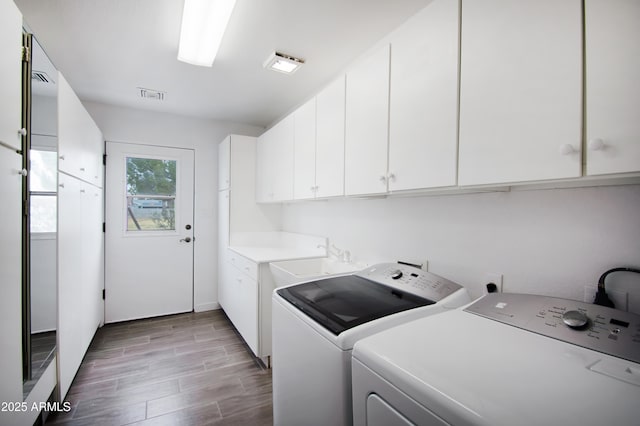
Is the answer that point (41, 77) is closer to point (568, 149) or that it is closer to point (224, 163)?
point (224, 163)

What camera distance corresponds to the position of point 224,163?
354 cm

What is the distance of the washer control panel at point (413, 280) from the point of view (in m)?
1.31

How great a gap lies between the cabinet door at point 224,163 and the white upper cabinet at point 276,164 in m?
0.34

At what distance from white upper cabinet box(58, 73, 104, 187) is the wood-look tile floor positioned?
5.27 ft

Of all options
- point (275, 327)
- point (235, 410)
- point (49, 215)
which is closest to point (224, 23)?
point (49, 215)

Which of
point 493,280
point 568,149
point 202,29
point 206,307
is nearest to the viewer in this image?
point 568,149

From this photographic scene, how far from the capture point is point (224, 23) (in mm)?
1740

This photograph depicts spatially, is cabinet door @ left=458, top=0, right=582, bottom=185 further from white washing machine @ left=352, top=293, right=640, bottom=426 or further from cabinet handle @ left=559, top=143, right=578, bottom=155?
white washing machine @ left=352, top=293, right=640, bottom=426

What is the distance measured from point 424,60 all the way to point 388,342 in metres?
1.20

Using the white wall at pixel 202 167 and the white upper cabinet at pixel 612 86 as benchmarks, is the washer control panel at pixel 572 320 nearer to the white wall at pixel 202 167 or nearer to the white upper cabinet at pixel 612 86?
the white upper cabinet at pixel 612 86

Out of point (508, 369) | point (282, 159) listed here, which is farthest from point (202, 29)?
point (508, 369)

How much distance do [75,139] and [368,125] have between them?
2.20 metres

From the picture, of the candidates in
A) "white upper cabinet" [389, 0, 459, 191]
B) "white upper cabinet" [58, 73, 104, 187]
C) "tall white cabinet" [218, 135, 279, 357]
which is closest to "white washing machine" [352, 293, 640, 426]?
"white upper cabinet" [389, 0, 459, 191]

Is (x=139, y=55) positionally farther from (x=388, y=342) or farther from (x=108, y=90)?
(x=388, y=342)
